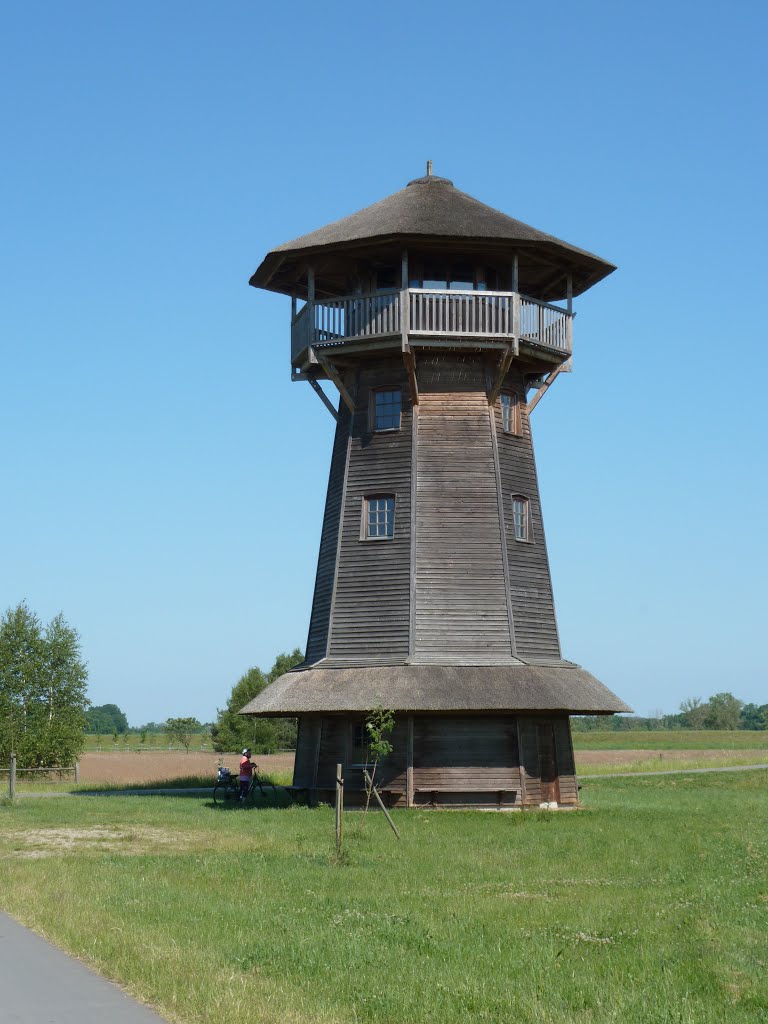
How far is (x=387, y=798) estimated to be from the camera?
1097 inches

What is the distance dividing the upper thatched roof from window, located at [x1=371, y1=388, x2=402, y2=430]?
3457 mm

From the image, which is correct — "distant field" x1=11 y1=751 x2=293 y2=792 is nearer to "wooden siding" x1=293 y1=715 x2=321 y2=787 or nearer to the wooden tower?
"wooden siding" x1=293 y1=715 x2=321 y2=787

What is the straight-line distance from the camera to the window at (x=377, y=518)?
1163 inches

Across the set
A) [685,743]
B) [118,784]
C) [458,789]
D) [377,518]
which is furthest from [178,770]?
[685,743]

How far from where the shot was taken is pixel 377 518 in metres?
29.8

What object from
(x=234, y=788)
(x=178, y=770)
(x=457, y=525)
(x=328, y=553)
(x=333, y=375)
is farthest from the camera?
(x=178, y=770)

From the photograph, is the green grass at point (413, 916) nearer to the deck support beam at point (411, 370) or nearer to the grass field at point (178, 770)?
the deck support beam at point (411, 370)

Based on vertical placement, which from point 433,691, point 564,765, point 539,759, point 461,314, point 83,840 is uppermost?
point 461,314

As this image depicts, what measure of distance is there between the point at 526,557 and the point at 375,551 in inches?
140

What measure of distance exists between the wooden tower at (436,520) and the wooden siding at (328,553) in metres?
0.08

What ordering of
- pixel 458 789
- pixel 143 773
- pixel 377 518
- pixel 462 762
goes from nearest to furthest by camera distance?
1. pixel 458 789
2. pixel 462 762
3. pixel 377 518
4. pixel 143 773

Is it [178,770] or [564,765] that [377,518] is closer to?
[564,765]

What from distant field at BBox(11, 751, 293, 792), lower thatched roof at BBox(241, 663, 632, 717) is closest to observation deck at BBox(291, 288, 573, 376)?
lower thatched roof at BBox(241, 663, 632, 717)

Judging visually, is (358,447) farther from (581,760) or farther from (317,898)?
(581,760)
